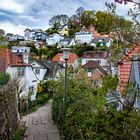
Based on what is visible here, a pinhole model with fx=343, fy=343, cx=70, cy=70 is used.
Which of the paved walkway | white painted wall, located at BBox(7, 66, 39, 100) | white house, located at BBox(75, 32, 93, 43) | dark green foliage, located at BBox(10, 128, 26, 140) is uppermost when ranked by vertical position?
white house, located at BBox(75, 32, 93, 43)

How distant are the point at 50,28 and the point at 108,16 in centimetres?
12818

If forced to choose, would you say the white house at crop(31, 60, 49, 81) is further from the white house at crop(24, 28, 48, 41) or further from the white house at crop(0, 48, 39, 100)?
the white house at crop(24, 28, 48, 41)

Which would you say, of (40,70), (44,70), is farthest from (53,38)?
(40,70)

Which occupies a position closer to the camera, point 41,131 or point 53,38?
point 41,131

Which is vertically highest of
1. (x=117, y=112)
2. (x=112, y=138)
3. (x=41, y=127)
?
(x=117, y=112)

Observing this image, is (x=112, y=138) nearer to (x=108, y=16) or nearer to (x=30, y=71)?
(x=108, y=16)

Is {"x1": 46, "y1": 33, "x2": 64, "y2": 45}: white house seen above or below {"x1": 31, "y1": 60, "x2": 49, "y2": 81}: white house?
above

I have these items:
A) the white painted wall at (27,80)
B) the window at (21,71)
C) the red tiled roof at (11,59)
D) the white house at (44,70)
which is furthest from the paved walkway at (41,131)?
the white house at (44,70)

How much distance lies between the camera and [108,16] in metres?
5.10

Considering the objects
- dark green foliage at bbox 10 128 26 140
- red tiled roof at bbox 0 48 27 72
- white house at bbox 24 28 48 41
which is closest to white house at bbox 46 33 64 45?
white house at bbox 24 28 48 41

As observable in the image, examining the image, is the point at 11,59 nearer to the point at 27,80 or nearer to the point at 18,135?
the point at 27,80

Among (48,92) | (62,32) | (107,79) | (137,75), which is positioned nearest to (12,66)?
(48,92)

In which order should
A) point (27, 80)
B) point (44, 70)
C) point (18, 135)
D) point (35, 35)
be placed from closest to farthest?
point (18, 135) < point (27, 80) < point (44, 70) < point (35, 35)

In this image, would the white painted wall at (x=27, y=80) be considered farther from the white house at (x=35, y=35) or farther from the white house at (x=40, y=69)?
the white house at (x=35, y=35)
